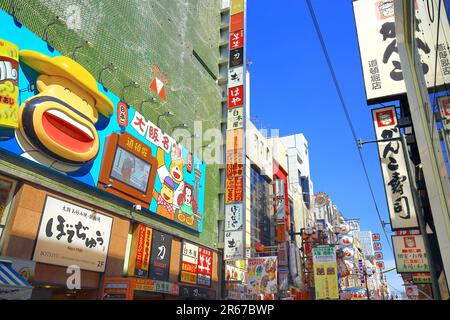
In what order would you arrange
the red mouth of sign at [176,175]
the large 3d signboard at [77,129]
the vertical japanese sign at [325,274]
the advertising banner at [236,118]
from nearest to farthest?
1. the large 3d signboard at [77,129]
2. the red mouth of sign at [176,175]
3. the advertising banner at [236,118]
4. the vertical japanese sign at [325,274]

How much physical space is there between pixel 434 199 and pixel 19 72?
13742mm

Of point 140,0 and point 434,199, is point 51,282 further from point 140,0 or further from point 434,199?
point 140,0

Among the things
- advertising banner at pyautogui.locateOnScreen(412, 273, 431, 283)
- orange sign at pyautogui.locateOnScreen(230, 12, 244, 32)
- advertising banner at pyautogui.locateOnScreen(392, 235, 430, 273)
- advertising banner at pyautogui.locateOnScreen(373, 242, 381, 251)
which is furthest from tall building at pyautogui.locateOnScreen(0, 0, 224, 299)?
advertising banner at pyautogui.locateOnScreen(373, 242, 381, 251)

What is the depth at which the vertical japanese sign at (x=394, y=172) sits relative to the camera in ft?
47.6

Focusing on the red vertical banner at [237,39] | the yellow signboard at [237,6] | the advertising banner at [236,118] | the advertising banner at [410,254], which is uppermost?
the yellow signboard at [237,6]

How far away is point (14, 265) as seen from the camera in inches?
433

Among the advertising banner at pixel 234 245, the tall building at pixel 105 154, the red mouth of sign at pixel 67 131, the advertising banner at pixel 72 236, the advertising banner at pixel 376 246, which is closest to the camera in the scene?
the tall building at pixel 105 154

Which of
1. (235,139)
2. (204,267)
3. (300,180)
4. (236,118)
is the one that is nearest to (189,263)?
(204,267)

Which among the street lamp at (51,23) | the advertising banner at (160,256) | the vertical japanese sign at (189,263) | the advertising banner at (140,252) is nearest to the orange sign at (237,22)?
the street lamp at (51,23)

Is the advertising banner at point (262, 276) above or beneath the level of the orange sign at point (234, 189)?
beneath

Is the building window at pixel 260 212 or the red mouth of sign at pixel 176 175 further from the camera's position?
the building window at pixel 260 212

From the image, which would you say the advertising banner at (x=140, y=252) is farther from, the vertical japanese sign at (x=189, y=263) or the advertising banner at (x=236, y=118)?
the advertising banner at (x=236, y=118)

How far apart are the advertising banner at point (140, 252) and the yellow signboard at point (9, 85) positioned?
7856mm

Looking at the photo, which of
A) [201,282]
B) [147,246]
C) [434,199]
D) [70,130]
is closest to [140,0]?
[70,130]
